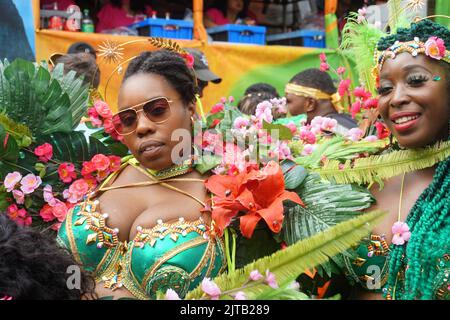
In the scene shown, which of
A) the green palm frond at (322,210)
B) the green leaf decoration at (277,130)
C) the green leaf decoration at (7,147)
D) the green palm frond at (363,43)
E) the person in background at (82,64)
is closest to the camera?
the green palm frond at (322,210)

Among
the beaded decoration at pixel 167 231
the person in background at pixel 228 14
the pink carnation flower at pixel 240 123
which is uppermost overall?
the person in background at pixel 228 14

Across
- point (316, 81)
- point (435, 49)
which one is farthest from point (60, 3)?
point (435, 49)

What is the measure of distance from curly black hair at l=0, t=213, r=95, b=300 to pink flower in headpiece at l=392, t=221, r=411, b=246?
97 centimetres

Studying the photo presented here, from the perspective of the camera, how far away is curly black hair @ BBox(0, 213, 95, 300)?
4.95ft

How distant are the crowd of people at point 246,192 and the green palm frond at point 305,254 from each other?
40 cm

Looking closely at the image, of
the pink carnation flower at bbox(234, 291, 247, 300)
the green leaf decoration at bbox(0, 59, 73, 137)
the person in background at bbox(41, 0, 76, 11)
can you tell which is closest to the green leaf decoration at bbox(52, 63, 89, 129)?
the green leaf decoration at bbox(0, 59, 73, 137)

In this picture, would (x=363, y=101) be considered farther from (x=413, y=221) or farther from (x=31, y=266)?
(x=31, y=266)

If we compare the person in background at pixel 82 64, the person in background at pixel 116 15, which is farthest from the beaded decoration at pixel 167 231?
the person in background at pixel 116 15

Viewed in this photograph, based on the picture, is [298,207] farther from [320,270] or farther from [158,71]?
[158,71]

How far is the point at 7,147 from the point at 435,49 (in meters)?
1.52

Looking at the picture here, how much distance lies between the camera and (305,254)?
1.54 m

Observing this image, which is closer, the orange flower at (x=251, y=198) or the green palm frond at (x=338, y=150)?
the orange flower at (x=251, y=198)

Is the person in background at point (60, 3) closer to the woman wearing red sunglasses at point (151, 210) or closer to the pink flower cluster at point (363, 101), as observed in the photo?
the pink flower cluster at point (363, 101)

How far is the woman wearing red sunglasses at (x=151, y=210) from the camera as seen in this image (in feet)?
6.81
